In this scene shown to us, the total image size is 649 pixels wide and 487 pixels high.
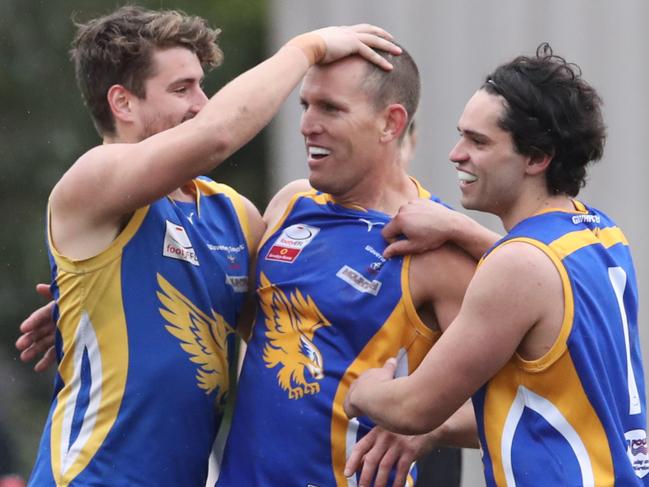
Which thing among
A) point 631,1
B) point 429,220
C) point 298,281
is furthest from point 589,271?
point 631,1

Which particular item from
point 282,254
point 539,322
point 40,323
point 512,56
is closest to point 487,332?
point 539,322

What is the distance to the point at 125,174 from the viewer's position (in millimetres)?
4188

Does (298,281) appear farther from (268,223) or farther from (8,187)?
(8,187)

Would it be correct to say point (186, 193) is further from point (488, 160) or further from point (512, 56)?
point (512, 56)

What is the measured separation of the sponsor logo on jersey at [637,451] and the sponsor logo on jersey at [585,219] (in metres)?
0.63

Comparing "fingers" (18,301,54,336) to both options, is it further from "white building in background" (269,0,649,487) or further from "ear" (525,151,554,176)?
"white building in background" (269,0,649,487)

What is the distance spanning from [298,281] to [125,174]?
0.69m

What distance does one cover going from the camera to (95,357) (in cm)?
436

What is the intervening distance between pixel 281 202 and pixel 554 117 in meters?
1.24

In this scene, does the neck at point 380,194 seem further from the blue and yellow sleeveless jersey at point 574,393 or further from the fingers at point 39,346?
the fingers at point 39,346

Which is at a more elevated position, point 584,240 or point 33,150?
point 584,240

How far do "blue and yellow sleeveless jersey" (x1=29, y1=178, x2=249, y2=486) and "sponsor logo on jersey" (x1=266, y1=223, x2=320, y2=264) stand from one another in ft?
0.77

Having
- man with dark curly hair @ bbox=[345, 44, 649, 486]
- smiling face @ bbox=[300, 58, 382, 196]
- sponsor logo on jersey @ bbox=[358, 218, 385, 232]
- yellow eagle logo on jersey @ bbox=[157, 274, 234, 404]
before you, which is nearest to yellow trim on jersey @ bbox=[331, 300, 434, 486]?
man with dark curly hair @ bbox=[345, 44, 649, 486]

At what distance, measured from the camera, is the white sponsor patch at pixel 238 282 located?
4541mm
